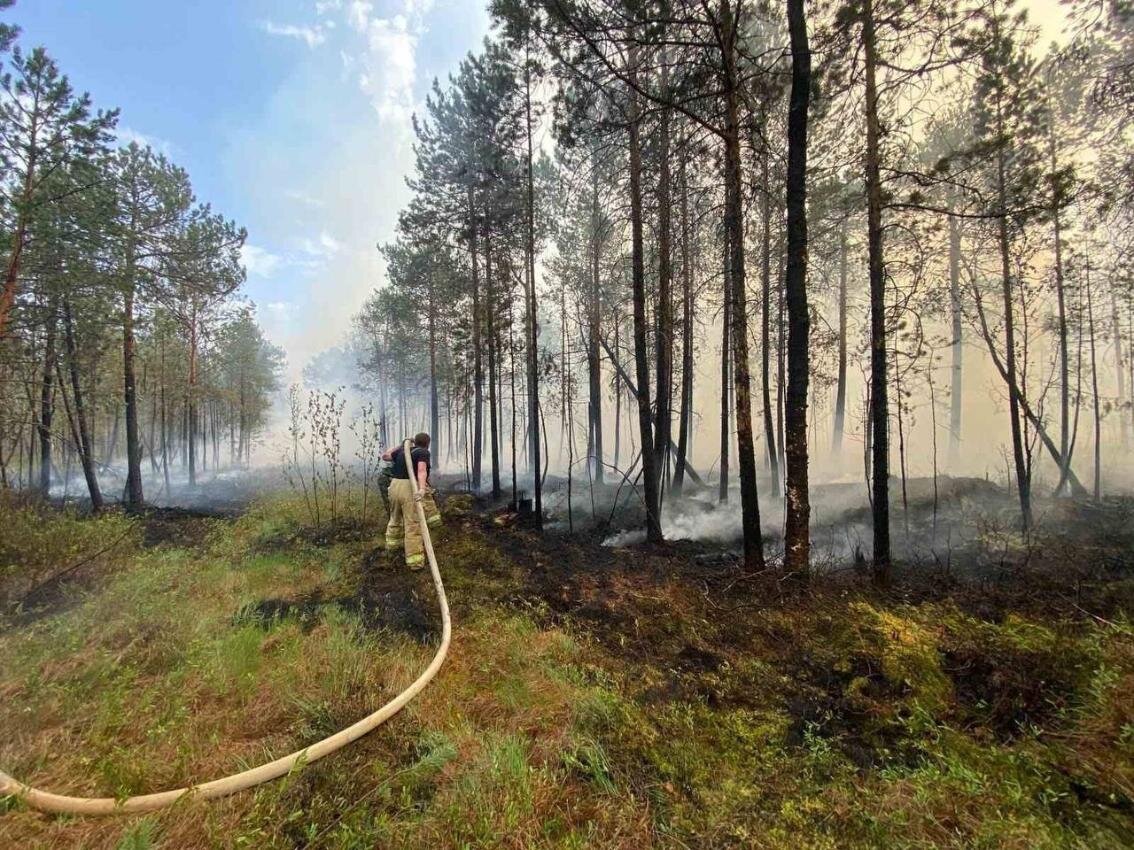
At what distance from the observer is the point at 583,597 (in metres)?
5.50

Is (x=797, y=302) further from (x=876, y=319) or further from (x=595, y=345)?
(x=595, y=345)

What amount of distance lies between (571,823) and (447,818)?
2.02 ft

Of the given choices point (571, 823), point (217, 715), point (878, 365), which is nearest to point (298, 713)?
point (217, 715)

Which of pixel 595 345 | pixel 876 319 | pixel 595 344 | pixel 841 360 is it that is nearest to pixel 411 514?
pixel 876 319

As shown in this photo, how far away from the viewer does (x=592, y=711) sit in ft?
9.87

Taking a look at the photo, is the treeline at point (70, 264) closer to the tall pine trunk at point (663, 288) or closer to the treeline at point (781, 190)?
the treeline at point (781, 190)

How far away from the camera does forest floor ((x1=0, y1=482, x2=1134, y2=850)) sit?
80.9 inches

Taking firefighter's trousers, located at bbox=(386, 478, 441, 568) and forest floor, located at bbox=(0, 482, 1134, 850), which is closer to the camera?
forest floor, located at bbox=(0, 482, 1134, 850)

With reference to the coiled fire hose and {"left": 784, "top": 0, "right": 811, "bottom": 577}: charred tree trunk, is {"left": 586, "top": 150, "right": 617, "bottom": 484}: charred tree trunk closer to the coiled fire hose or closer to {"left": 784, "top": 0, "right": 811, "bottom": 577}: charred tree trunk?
{"left": 784, "top": 0, "right": 811, "bottom": 577}: charred tree trunk

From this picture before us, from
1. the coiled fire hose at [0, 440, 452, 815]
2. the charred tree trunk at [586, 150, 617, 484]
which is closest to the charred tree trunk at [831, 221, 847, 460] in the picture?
the charred tree trunk at [586, 150, 617, 484]

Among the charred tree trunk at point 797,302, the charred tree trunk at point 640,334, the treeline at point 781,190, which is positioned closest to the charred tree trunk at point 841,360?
the treeline at point 781,190

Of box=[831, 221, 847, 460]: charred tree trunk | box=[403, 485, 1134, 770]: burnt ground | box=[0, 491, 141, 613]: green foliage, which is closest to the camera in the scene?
box=[403, 485, 1134, 770]: burnt ground

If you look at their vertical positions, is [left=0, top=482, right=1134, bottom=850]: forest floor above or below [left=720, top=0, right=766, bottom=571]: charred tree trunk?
below

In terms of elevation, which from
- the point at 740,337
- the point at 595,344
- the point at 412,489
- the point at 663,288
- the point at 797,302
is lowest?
the point at 412,489
